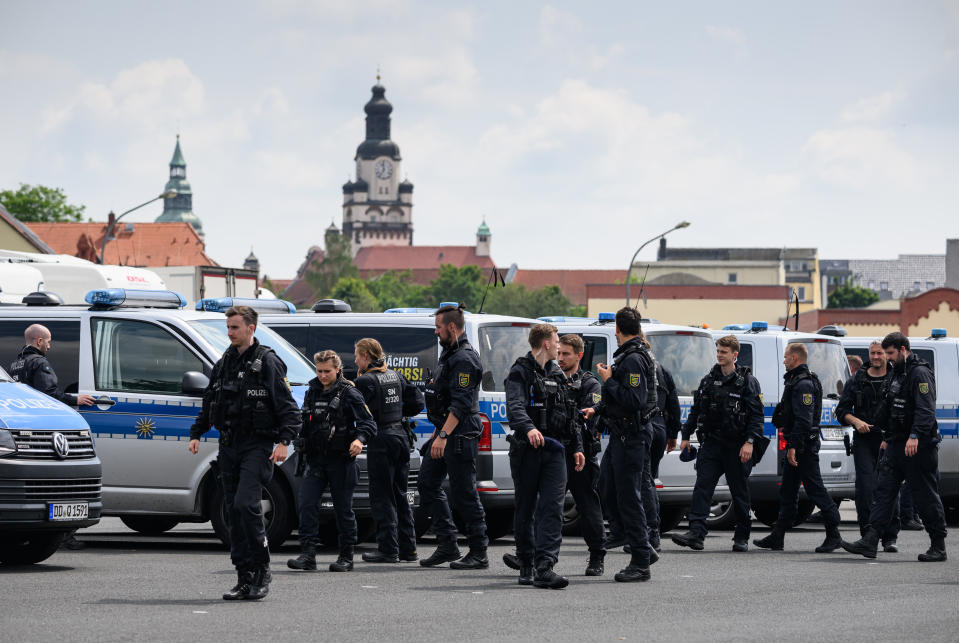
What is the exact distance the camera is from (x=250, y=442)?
29.8 feet

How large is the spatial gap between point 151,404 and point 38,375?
94 centimetres

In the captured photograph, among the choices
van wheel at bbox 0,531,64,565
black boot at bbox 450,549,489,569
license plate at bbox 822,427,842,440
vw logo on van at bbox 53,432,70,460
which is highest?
vw logo on van at bbox 53,432,70,460

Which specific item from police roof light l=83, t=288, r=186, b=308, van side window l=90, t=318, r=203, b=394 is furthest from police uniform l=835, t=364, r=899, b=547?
police roof light l=83, t=288, r=186, b=308

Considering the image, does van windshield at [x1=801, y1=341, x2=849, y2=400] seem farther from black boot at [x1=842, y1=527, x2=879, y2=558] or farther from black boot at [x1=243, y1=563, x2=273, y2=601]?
black boot at [x1=243, y1=563, x2=273, y2=601]

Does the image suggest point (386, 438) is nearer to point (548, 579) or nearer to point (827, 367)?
point (548, 579)

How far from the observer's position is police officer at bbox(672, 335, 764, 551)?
12.8m

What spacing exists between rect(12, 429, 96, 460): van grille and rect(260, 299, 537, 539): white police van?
2800 mm

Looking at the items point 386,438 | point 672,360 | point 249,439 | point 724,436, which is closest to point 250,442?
point 249,439

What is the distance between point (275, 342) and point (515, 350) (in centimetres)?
208

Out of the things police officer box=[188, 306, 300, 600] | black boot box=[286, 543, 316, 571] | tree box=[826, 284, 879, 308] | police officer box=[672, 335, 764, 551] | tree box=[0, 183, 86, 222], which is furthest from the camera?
tree box=[826, 284, 879, 308]

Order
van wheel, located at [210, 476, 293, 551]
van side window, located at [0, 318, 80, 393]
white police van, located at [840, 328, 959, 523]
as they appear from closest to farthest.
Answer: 1. van wheel, located at [210, 476, 293, 551]
2. van side window, located at [0, 318, 80, 393]
3. white police van, located at [840, 328, 959, 523]

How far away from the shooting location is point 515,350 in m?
12.8

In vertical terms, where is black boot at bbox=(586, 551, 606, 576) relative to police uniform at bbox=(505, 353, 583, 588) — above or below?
below

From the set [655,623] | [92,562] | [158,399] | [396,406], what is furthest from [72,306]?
[655,623]
